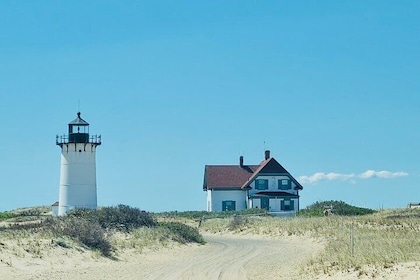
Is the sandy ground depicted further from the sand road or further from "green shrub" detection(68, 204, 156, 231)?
"green shrub" detection(68, 204, 156, 231)

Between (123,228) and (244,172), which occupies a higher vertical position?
(244,172)

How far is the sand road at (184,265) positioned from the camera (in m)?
21.1

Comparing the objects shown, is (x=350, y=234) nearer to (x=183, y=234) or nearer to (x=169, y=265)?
(x=169, y=265)

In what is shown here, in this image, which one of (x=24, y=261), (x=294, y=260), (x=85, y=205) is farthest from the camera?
(x=85, y=205)

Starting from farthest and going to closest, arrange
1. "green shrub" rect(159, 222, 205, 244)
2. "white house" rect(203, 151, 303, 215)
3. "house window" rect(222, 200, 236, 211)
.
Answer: "house window" rect(222, 200, 236, 211) → "white house" rect(203, 151, 303, 215) → "green shrub" rect(159, 222, 205, 244)

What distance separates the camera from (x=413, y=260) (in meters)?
16.9

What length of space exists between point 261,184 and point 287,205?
314 centimetres

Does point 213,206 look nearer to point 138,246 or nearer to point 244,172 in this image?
point 244,172

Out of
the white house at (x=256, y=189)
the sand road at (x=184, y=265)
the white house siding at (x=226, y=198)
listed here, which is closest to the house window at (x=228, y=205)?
the white house at (x=256, y=189)

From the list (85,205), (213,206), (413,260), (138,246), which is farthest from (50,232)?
(213,206)

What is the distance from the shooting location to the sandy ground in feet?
66.8

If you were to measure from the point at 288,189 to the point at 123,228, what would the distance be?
3238 centimetres

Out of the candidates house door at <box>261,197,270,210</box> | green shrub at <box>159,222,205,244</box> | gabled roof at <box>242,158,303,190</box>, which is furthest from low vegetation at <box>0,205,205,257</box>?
gabled roof at <box>242,158,303,190</box>

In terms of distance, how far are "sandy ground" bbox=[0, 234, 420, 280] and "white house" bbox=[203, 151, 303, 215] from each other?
108 ft
